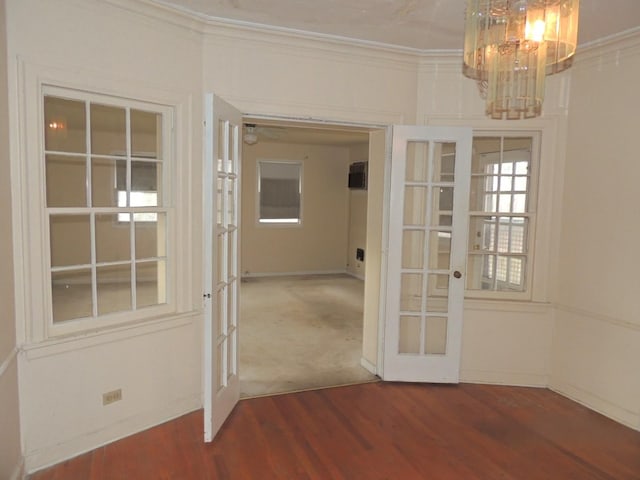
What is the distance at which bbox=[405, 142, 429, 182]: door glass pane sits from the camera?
3763 mm

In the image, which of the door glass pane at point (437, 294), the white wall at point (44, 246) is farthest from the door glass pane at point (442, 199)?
the white wall at point (44, 246)

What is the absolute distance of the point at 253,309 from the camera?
6355mm

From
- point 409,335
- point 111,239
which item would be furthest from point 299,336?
point 111,239

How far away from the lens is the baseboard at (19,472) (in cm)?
230

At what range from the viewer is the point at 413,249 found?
3.86 metres

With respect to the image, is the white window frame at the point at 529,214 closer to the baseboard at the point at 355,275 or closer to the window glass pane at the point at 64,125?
the window glass pane at the point at 64,125

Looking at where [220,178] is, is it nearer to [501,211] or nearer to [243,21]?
[243,21]

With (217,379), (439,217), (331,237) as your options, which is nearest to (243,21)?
(439,217)

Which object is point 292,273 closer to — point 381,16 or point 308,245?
point 308,245

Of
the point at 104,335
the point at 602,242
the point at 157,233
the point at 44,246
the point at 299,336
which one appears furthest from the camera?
the point at 299,336

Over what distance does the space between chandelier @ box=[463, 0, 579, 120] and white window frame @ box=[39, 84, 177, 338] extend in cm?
198

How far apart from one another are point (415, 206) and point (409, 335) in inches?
43.5

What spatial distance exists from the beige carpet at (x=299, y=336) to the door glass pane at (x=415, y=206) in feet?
4.63

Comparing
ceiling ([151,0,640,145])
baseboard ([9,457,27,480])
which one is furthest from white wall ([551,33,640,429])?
baseboard ([9,457,27,480])
